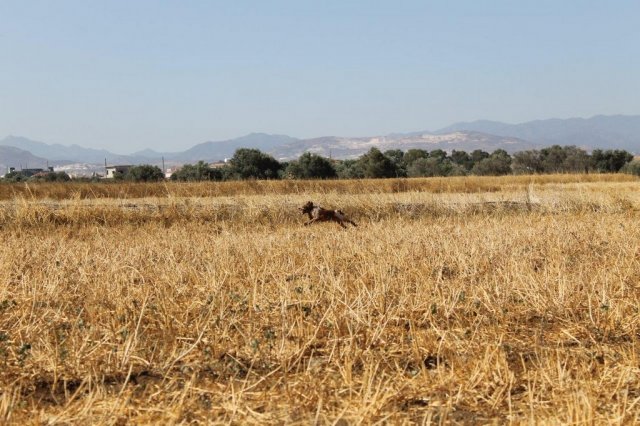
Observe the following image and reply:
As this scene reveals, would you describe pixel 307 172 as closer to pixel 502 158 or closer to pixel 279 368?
pixel 502 158

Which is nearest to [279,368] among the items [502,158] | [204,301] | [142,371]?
[142,371]

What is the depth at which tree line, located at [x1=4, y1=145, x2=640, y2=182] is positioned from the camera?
1683 inches

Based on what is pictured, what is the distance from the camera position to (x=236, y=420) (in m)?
3.28

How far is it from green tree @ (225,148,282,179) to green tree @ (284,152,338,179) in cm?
147

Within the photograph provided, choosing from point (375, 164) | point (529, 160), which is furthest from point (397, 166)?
point (529, 160)

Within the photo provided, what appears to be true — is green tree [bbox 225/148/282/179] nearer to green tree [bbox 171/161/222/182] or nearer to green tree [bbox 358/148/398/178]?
green tree [bbox 171/161/222/182]

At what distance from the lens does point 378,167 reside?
1866 inches

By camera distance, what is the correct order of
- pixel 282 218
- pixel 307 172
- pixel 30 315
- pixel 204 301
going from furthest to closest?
pixel 307 172, pixel 282 218, pixel 204 301, pixel 30 315

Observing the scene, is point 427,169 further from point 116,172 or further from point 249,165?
point 116,172

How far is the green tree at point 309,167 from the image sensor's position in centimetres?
4438

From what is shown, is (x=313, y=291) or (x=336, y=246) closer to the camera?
(x=313, y=291)

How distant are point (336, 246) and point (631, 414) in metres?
5.56

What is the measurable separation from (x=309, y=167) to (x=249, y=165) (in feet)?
13.2

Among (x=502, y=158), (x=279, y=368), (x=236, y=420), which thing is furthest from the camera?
(x=502, y=158)
